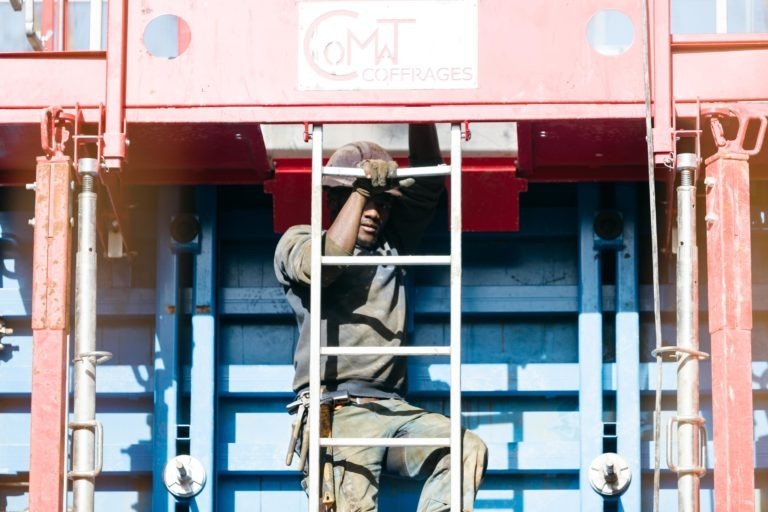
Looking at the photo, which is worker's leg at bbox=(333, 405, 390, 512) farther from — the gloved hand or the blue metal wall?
the gloved hand

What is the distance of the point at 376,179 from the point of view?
Answer: 5.97m

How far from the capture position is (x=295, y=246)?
6.11 meters

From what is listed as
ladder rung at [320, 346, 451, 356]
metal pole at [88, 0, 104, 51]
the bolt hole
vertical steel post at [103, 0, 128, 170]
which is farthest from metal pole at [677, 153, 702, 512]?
metal pole at [88, 0, 104, 51]

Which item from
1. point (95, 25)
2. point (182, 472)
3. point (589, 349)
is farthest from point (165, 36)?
point (589, 349)

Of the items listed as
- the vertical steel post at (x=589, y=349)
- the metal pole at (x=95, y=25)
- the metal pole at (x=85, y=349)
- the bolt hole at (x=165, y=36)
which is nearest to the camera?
the metal pole at (x=85, y=349)

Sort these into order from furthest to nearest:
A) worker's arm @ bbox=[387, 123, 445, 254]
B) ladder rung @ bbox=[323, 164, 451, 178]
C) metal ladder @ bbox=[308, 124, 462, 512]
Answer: worker's arm @ bbox=[387, 123, 445, 254] < ladder rung @ bbox=[323, 164, 451, 178] < metal ladder @ bbox=[308, 124, 462, 512]

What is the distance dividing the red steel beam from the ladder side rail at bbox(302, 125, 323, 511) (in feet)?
4.66

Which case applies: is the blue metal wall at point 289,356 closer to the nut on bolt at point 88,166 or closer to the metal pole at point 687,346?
the metal pole at point 687,346

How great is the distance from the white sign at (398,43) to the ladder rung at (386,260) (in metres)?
0.65

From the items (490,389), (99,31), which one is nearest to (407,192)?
(490,389)

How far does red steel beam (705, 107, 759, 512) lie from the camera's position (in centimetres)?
570

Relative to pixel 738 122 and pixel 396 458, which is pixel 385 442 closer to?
pixel 396 458

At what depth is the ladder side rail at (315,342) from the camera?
582cm

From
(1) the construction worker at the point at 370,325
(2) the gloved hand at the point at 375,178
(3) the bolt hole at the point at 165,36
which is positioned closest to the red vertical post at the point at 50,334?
(3) the bolt hole at the point at 165,36
